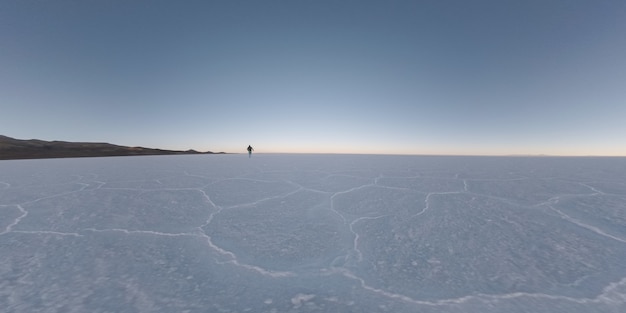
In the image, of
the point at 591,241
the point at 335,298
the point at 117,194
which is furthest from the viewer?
the point at 117,194

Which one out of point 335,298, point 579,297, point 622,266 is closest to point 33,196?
point 335,298

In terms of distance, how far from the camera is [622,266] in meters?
3.90

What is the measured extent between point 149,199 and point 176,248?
4893mm

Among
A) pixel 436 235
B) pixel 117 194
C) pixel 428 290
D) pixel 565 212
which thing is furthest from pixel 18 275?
pixel 565 212

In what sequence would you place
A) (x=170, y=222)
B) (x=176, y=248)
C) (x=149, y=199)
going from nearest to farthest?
(x=176, y=248) → (x=170, y=222) → (x=149, y=199)

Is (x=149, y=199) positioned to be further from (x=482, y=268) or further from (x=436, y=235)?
(x=482, y=268)

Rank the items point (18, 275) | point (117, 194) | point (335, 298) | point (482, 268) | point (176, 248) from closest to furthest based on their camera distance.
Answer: point (335, 298), point (18, 275), point (482, 268), point (176, 248), point (117, 194)

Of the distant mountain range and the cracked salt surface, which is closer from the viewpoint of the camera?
the cracked salt surface

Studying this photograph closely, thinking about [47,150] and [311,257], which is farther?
[47,150]

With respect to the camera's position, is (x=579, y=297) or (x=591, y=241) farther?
(x=591, y=241)

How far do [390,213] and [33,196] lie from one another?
1258cm

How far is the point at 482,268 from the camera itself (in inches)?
Answer: 151

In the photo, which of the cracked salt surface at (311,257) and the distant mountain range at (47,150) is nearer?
the cracked salt surface at (311,257)

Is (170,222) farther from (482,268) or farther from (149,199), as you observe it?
(482,268)
